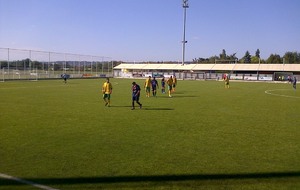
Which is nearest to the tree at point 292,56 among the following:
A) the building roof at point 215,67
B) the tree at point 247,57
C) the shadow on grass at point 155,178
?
the tree at point 247,57

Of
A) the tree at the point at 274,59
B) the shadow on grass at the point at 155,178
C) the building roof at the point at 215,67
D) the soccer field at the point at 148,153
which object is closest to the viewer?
the shadow on grass at the point at 155,178

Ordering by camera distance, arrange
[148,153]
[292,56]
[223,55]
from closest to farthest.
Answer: [148,153] → [292,56] → [223,55]

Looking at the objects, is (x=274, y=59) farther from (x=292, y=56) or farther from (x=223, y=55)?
(x=223, y=55)

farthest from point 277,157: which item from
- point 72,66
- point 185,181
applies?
point 72,66

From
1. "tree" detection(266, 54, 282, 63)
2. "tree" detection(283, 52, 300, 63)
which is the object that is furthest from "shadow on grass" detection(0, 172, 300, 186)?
"tree" detection(283, 52, 300, 63)

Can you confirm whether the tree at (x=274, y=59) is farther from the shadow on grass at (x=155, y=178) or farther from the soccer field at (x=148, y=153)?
the shadow on grass at (x=155, y=178)

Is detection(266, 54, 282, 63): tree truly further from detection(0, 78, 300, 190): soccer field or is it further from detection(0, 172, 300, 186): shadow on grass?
detection(0, 172, 300, 186): shadow on grass

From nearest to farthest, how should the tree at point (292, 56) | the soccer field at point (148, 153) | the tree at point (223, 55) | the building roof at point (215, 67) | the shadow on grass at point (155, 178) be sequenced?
the shadow on grass at point (155, 178), the soccer field at point (148, 153), the building roof at point (215, 67), the tree at point (292, 56), the tree at point (223, 55)

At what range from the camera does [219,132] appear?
1071cm

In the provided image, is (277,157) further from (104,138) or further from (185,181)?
(104,138)

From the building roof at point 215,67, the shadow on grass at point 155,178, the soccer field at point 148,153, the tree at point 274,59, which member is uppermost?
the tree at point 274,59

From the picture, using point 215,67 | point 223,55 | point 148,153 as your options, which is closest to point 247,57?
point 223,55

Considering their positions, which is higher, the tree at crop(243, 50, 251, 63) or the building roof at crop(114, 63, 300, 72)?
the tree at crop(243, 50, 251, 63)

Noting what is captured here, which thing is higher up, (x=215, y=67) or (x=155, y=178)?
(x=215, y=67)
